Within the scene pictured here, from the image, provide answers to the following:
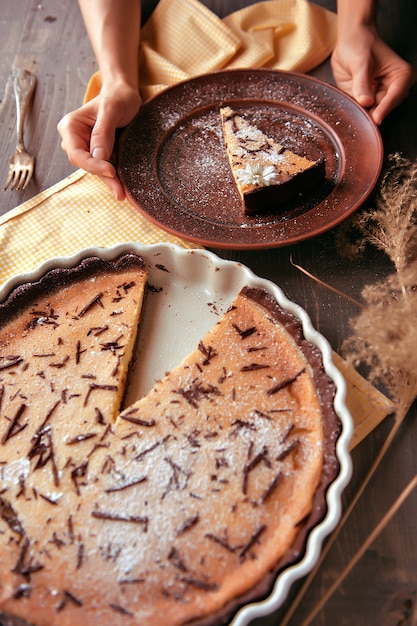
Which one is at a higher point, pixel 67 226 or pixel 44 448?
pixel 67 226

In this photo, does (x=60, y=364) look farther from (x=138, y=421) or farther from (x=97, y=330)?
(x=138, y=421)

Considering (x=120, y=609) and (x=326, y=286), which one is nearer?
(x=120, y=609)

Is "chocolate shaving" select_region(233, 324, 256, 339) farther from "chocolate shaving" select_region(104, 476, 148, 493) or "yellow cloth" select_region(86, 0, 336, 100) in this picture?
"yellow cloth" select_region(86, 0, 336, 100)

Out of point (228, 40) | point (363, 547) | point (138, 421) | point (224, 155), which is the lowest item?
point (363, 547)

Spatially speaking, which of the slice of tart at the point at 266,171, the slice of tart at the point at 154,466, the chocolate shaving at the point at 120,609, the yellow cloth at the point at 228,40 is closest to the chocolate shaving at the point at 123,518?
the slice of tart at the point at 154,466

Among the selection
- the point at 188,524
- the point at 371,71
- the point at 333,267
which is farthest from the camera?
the point at 371,71

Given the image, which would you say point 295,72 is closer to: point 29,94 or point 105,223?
point 105,223

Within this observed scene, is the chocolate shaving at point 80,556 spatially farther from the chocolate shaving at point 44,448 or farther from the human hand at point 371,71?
the human hand at point 371,71

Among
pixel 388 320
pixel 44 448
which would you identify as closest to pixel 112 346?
pixel 44 448
